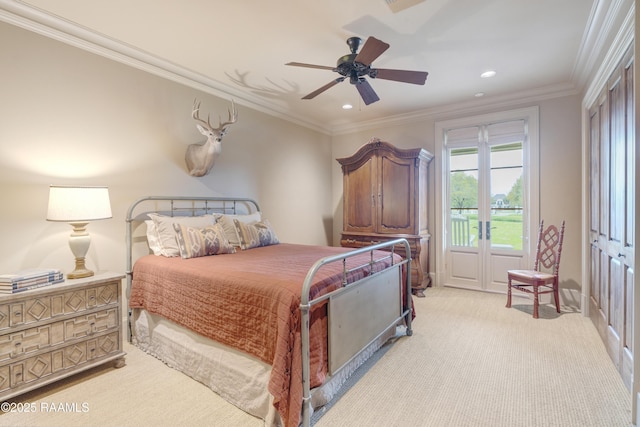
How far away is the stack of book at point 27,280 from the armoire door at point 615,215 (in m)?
3.82

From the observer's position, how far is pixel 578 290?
12.5 feet

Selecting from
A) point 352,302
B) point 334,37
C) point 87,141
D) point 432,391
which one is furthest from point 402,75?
point 87,141

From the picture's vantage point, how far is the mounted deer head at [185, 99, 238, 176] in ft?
10.8

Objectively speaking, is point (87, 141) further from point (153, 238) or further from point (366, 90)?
point (366, 90)

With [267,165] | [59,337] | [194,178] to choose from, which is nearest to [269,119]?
[267,165]

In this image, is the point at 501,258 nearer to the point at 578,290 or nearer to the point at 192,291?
the point at 578,290

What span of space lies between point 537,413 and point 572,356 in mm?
1035

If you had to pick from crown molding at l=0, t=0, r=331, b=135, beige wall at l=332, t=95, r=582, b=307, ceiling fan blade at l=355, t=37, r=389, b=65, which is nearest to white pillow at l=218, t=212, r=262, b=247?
crown molding at l=0, t=0, r=331, b=135

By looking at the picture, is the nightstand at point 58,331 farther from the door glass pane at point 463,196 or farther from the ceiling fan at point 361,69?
the door glass pane at point 463,196

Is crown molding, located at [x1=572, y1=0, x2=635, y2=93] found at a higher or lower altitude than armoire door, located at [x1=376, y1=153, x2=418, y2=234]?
higher

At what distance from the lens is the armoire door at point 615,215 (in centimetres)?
204

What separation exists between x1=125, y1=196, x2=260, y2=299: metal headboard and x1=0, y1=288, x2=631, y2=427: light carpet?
96 cm

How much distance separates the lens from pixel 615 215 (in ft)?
7.77

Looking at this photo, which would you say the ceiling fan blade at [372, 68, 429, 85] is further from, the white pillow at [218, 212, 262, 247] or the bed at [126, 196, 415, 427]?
the white pillow at [218, 212, 262, 247]
